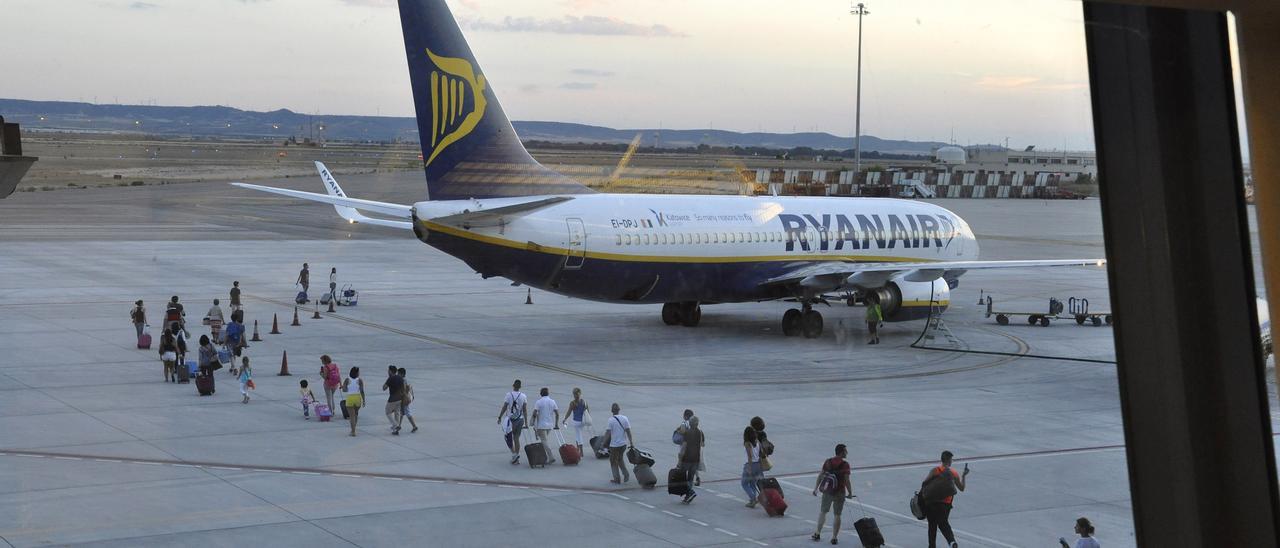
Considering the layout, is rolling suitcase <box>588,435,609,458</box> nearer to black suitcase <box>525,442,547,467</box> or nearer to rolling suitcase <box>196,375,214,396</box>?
black suitcase <box>525,442,547,467</box>

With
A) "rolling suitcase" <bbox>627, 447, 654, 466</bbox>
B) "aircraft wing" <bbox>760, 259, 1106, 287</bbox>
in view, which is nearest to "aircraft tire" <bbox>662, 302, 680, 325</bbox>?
"aircraft wing" <bbox>760, 259, 1106, 287</bbox>

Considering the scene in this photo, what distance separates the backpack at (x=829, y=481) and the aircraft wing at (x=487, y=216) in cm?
1265

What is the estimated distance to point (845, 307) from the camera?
31.9 meters

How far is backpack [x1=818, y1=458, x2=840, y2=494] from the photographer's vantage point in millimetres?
11836

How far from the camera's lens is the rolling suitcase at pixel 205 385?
19125 millimetres

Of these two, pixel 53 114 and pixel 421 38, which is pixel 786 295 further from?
pixel 53 114

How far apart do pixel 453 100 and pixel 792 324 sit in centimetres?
904

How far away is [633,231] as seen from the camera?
82.0 ft

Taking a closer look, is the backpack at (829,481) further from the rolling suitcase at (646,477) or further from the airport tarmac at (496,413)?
the rolling suitcase at (646,477)

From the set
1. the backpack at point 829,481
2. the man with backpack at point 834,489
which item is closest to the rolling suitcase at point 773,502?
the man with backpack at point 834,489

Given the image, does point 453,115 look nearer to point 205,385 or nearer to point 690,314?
point 205,385

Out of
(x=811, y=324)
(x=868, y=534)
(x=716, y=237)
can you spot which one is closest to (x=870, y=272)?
(x=811, y=324)

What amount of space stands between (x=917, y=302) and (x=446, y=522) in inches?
666

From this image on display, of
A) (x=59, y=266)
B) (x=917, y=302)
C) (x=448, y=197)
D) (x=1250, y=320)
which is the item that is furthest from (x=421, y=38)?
(x=59, y=266)
